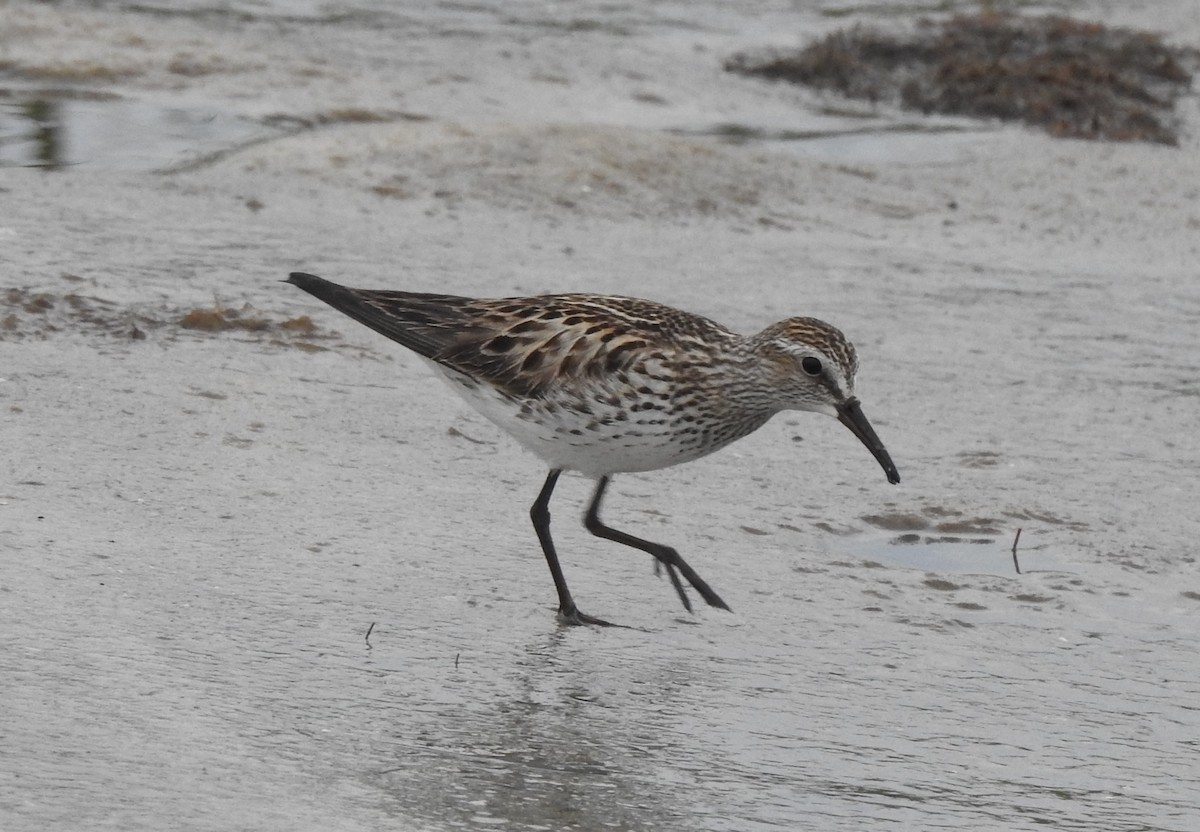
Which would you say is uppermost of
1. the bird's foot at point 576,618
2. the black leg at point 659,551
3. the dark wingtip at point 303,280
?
the dark wingtip at point 303,280

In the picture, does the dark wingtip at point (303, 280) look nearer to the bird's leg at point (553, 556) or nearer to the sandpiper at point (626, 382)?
the sandpiper at point (626, 382)

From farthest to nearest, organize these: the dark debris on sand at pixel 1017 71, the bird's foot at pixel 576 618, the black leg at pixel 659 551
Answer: the dark debris on sand at pixel 1017 71, the black leg at pixel 659 551, the bird's foot at pixel 576 618

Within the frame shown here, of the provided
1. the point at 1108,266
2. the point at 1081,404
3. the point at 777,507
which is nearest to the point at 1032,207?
the point at 1108,266

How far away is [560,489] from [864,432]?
1444 mm

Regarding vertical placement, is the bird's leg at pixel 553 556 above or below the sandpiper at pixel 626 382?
below

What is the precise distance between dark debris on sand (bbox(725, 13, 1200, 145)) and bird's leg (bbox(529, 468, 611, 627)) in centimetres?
795

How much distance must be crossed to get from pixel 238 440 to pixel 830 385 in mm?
2175

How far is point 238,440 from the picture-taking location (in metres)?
6.99

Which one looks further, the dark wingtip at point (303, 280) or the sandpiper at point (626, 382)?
the dark wingtip at point (303, 280)

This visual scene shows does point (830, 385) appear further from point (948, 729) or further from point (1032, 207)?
point (1032, 207)

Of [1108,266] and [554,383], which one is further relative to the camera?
[1108,266]

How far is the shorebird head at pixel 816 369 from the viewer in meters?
6.38

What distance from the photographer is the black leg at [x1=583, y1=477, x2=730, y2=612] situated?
19.7 ft

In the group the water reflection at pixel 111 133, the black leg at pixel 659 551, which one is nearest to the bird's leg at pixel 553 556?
the black leg at pixel 659 551
